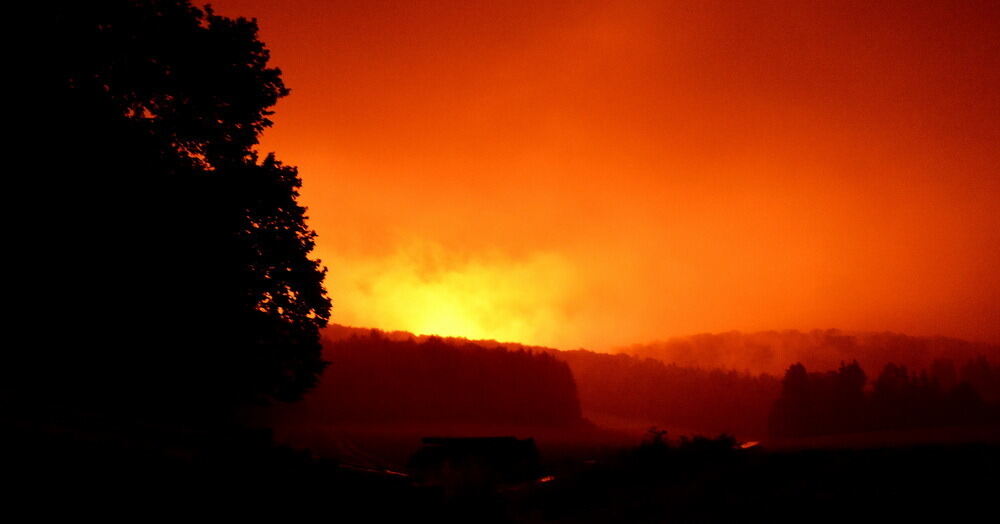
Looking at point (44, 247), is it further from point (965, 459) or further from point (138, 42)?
point (965, 459)

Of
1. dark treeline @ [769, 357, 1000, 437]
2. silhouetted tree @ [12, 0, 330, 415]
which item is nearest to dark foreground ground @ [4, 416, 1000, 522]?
silhouetted tree @ [12, 0, 330, 415]

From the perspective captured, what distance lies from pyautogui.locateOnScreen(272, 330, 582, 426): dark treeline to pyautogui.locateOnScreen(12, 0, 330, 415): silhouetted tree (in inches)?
4488

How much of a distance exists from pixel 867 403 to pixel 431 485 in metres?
144

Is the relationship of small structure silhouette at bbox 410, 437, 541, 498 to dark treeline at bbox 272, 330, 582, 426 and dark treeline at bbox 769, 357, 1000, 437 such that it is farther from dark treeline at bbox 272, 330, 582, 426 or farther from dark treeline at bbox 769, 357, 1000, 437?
dark treeline at bbox 769, 357, 1000, 437

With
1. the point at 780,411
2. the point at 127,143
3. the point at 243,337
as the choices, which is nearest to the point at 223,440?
the point at 243,337

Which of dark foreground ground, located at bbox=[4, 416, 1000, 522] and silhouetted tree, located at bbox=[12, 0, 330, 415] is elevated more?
silhouetted tree, located at bbox=[12, 0, 330, 415]

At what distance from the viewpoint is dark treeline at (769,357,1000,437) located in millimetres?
111938

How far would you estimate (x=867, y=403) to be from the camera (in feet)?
400

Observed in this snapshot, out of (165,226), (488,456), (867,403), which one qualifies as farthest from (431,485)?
(867,403)

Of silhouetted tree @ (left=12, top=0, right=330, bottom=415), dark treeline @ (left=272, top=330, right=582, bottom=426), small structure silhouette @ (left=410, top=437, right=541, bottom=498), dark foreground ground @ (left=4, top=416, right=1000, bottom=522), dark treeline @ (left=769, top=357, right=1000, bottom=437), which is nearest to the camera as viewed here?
dark foreground ground @ (left=4, top=416, right=1000, bottom=522)

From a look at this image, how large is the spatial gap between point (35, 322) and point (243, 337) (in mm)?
3568

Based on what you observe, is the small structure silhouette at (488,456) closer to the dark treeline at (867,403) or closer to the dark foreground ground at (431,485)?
the dark foreground ground at (431,485)

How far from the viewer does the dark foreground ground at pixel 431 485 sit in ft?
14.0

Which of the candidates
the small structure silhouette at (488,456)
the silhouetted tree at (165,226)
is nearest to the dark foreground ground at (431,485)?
the silhouetted tree at (165,226)
